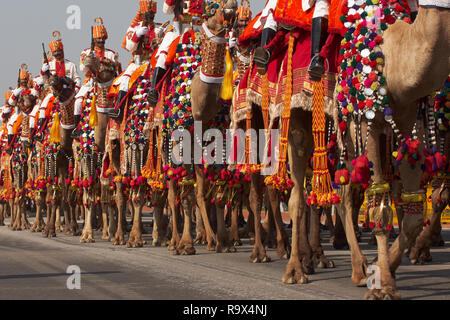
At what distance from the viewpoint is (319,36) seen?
8.35 m

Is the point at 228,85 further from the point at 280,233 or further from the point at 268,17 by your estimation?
the point at 280,233

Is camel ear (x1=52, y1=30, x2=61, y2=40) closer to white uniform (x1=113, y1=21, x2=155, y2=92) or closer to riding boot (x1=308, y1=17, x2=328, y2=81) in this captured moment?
white uniform (x1=113, y1=21, x2=155, y2=92)

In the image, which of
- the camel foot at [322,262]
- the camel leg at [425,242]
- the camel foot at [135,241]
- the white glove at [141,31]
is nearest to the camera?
the camel foot at [322,262]

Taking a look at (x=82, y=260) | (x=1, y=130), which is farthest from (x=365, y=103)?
(x=1, y=130)

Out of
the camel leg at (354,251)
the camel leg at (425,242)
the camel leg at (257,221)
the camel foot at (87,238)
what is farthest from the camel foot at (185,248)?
the camel leg at (354,251)

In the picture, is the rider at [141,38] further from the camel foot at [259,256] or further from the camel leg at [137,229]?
the camel foot at [259,256]

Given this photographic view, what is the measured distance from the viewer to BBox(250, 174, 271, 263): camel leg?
34.9 feet

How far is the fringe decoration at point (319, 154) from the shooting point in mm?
8227

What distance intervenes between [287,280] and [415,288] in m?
1.41

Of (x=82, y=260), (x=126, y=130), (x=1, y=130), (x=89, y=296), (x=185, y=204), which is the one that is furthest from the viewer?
(x=1, y=130)

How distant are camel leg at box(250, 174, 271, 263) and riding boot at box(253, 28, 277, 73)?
2.00m

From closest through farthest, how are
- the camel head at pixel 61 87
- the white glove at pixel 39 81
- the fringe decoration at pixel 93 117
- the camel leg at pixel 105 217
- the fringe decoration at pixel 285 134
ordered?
1. the fringe decoration at pixel 285 134
2. the fringe decoration at pixel 93 117
3. the camel leg at pixel 105 217
4. the camel head at pixel 61 87
5. the white glove at pixel 39 81

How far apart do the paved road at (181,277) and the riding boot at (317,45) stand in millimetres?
2298

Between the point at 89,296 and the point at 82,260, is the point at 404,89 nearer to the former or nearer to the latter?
the point at 89,296
